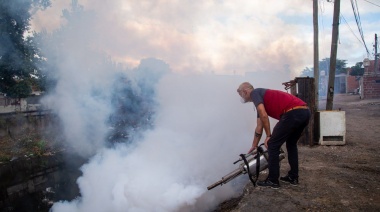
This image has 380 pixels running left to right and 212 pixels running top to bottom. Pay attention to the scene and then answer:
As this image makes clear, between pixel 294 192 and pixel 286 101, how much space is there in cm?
127

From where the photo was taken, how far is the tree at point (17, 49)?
927 centimetres

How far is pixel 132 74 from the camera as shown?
8312 mm

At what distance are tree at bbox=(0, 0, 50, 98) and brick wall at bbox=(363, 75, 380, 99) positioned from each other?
2354 cm

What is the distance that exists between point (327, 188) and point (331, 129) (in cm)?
310

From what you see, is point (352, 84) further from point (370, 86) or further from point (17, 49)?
point (17, 49)

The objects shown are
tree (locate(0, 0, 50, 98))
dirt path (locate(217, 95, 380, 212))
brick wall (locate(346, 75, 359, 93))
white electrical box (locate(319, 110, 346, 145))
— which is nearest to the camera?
dirt path (locate(217, 95, 380, 212))

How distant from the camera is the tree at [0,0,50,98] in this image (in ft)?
30.4

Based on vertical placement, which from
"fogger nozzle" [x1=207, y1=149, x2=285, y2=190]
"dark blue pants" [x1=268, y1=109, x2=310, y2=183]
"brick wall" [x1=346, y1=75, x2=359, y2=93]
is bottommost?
"fogger nozzle" [x1=207, y1=149, x2=285, y2=190]

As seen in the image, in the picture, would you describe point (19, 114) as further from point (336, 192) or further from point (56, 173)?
point (336, 192)

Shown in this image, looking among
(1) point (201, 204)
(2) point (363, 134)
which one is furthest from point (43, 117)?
(2) point (363, 134)

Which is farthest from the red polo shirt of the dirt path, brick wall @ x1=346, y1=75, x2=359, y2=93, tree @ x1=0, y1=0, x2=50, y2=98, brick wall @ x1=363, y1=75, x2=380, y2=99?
brick wall @ x1=346, y1=75, x2=359, y2=93

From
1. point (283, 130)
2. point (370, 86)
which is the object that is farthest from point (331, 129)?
point (370, 86)

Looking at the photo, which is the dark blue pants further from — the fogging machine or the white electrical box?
the white electrical box

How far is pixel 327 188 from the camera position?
371 centimetres
